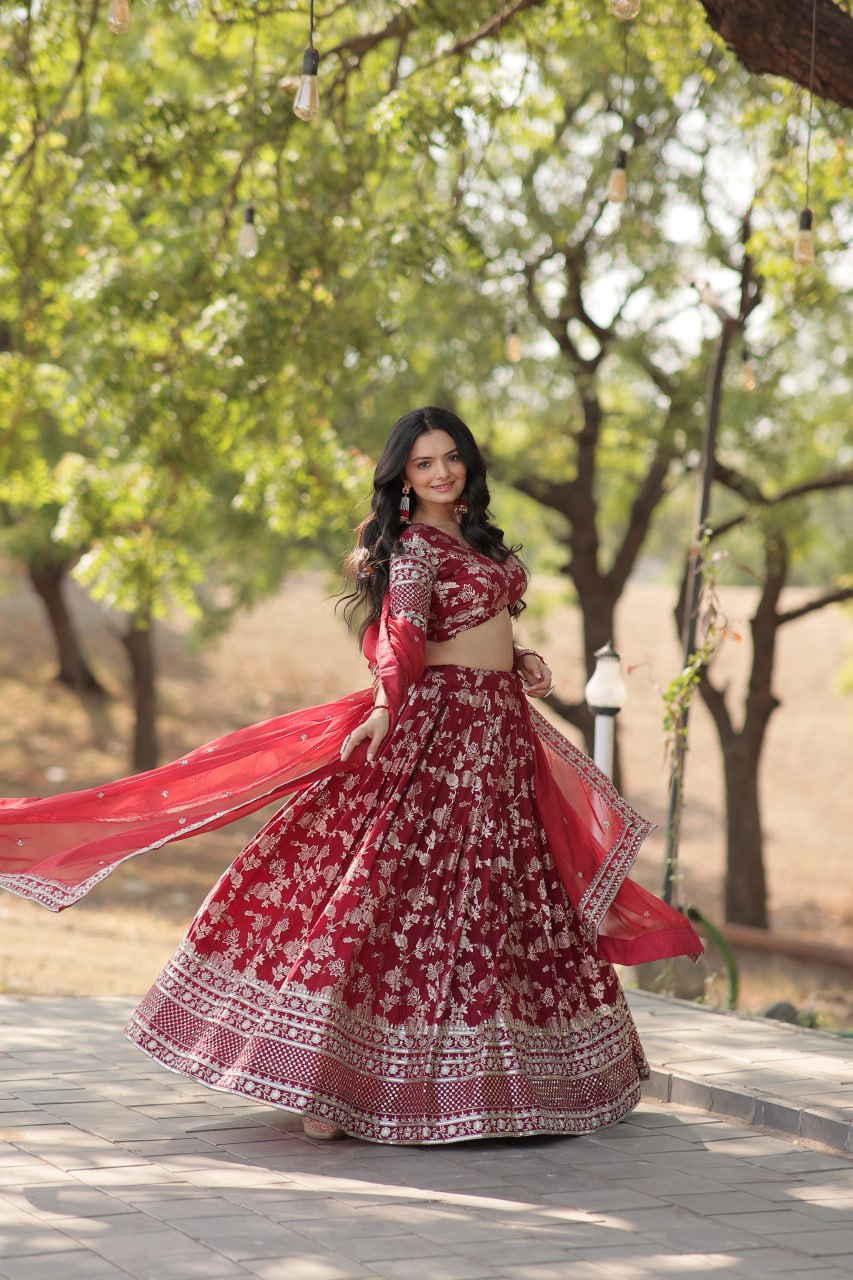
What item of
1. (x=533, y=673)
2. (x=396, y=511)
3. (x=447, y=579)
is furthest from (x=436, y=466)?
(x=533, y=673)

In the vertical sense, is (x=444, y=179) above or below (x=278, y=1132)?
above

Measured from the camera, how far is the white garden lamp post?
691 cm

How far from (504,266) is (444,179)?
96 cm

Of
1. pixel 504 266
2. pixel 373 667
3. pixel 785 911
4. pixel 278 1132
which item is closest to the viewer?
pixel 278 1132

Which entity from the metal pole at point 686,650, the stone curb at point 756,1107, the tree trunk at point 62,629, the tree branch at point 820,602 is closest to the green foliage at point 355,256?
the tree branch at point 820,602

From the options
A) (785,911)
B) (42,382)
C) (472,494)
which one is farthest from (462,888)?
(785,911)

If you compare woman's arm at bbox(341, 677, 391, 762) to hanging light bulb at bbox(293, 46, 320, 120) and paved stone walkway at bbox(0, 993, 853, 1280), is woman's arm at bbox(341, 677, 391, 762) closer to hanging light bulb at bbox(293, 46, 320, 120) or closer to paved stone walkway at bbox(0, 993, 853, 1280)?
paved stone walkway at bbox(0, 993, 853, 1280)

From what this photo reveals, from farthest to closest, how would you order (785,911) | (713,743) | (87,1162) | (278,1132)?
1. (713,743)
2. (785,911)
3. (278,1132)
4. (87,1162)

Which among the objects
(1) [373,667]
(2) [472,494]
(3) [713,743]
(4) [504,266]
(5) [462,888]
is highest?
(4) [504,266]

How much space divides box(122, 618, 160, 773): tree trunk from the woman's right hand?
54.2 feet

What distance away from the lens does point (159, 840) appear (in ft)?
15.2

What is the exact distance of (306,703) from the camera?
84.7 ft

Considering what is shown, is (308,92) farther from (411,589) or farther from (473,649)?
(473,649)

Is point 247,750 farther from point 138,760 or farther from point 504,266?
point 138,760
